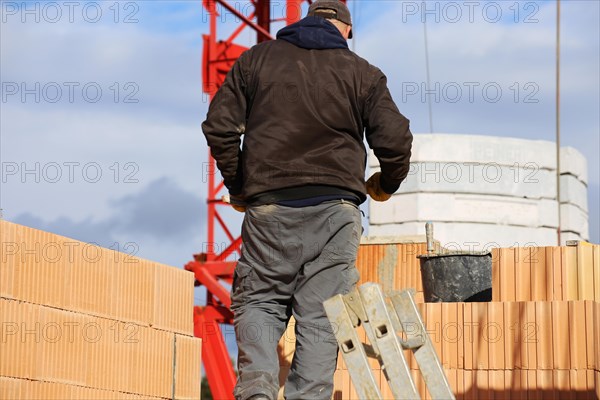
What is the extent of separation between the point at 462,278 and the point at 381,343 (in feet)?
17.7

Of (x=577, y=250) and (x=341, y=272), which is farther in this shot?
(x=577, y=250)

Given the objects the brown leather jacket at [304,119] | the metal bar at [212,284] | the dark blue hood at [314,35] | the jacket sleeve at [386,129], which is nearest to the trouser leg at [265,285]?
the brown leather jacket at [304,119]

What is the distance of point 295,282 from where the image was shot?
13.6ft

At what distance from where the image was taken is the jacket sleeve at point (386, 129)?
4176 mm

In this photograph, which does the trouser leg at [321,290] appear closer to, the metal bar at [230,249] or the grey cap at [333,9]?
the grey cap at [333,9]

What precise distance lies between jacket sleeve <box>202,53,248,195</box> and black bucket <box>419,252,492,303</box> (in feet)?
15.7

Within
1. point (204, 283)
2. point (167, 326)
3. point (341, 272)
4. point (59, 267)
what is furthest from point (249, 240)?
point (204, 283)

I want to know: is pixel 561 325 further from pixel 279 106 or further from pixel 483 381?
pixel 279 106

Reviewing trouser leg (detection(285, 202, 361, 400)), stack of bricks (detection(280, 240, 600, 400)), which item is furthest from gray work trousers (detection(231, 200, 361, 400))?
stack of bricks (detection(280, 240, 600, 400))

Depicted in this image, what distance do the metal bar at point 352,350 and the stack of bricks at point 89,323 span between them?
439cm

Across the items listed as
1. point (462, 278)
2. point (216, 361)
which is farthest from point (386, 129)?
point (216, 361)

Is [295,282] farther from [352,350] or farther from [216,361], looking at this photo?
[216,361]

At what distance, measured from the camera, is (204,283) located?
21031mm

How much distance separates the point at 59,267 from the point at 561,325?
3.60 m
